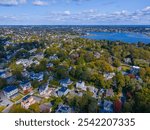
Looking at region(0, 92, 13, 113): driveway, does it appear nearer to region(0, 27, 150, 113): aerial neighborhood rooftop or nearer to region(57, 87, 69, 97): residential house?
region(0, 27, 150, 113): aerial neighborhood rooftop

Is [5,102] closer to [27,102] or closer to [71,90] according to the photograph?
[27,102]

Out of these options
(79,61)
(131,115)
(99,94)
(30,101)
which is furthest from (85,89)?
(131,115)

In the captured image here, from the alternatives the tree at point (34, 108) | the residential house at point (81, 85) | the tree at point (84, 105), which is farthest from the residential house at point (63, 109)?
the residential house at point (81, 85)

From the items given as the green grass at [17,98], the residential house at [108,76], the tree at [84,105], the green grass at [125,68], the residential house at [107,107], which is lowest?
the green grass at [125,68]

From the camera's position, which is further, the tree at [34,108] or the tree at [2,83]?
the tree at [2,83]

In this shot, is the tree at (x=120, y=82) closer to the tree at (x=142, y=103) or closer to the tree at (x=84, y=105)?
the tree at (x=142, y=103)

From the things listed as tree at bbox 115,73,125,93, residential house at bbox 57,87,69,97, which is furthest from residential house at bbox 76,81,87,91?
tree at bbox 115,73,125,93

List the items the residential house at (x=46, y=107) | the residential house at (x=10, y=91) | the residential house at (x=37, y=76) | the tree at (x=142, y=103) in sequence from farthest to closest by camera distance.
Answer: the residential house at (x=37, y=76) → the residential house at (x=10, y=91) → the residential house at (x=46, y=107) → the tree at (x=142, y=103)

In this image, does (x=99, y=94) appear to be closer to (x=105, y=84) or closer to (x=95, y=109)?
(x=105, y=84)

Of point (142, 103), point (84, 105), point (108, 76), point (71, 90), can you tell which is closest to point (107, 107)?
point (84, 105)
